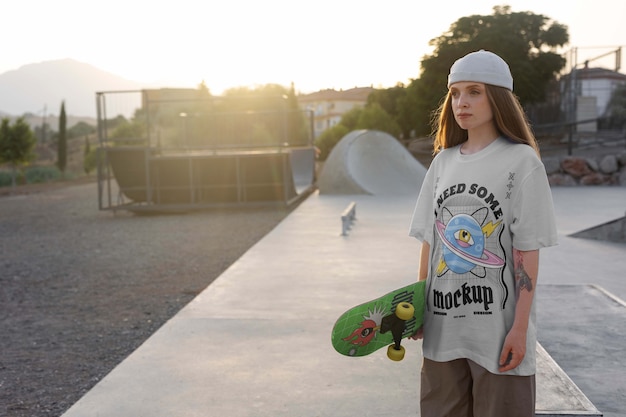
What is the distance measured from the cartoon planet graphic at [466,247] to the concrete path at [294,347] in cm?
98

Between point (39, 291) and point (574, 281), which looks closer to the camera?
point (574, 281)

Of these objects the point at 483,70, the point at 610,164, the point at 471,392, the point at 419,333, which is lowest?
the point at 610,164

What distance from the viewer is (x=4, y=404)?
3.95 meters

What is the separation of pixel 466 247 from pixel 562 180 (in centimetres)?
1933

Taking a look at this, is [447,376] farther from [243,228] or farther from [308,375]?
[243,228]

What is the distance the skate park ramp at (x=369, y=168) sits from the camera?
17797mm

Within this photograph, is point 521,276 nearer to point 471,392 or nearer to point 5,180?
point 471,392

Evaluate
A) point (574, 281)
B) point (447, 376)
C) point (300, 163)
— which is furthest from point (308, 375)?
point (300, 163)

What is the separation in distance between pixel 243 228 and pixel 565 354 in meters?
8.95

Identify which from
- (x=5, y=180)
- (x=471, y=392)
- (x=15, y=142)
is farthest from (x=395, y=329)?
(x=5, y=180)

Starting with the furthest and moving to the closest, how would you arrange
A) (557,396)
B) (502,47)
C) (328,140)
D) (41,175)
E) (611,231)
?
(328,140), (41,175), (502,47), (611,231), (557,396)

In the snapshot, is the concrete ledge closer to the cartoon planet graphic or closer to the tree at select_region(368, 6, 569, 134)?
the cartoon planet graphic

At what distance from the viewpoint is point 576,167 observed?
2027 centimetres

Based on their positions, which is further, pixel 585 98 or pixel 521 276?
pixel 585 98
